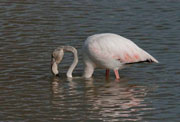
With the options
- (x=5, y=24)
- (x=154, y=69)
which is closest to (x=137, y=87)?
(x=154, y=69)

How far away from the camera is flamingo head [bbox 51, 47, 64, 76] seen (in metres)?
11.1

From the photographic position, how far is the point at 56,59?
11.2 metres

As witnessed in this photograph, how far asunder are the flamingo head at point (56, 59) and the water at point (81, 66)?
0.50 ft

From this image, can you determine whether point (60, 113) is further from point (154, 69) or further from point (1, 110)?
point (154, 69)

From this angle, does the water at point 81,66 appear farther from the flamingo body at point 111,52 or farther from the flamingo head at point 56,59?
the flamingo body at point 111,52

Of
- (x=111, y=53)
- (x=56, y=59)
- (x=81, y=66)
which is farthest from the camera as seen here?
(x=81, y=66)

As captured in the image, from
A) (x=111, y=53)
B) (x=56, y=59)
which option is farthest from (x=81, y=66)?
(x=111, y=53)

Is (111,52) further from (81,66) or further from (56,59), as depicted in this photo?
(81,66)

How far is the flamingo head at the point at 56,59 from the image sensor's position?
11.1 meters

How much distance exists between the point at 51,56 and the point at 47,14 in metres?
4.18

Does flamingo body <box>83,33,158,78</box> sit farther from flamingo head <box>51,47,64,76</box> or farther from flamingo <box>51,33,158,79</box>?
flamingo head <box>51,47,64,76</box>

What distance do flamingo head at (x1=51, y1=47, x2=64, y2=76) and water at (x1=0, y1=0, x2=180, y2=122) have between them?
0.15 m

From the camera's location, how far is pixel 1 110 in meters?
8.90

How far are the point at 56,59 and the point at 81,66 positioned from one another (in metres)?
0.87
